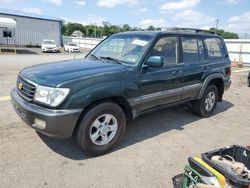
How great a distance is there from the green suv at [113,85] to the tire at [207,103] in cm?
5

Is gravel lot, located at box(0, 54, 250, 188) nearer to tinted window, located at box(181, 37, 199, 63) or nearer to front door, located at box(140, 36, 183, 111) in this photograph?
Answer: front door, located at box(140, 36, 183, 111)

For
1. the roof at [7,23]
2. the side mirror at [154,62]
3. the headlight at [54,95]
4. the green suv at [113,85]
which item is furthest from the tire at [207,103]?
the roof at [7,23]

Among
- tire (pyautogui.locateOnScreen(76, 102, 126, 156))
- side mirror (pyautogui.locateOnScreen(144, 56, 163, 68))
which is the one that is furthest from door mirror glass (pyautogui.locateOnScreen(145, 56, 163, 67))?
tire (pyautogui.locateOnScreen(76, 102, 126, 156))

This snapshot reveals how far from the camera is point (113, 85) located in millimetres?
3566

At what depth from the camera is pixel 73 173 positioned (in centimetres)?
321

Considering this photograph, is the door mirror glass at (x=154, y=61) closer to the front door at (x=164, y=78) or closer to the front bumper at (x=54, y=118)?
the front door at (x=164, y=78)

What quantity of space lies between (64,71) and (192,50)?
9.20 feet

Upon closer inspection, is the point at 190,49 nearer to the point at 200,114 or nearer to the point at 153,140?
the point at 200,114

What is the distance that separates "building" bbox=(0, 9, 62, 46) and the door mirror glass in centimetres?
3250

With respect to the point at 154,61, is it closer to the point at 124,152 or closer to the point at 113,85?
the point at 113,85

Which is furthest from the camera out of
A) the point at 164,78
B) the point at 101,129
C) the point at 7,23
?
the point at 7,23

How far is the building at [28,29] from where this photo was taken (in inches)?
1321

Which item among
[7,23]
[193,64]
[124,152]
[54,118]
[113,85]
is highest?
[7,23]

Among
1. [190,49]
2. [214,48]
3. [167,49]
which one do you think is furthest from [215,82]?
[167,49]
